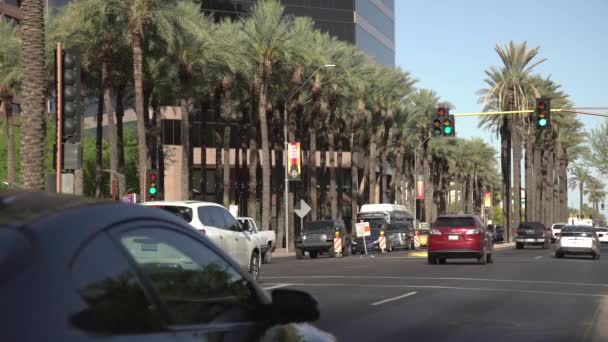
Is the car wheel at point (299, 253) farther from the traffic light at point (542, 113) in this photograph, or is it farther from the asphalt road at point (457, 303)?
the asphalt road at point (457, 303)

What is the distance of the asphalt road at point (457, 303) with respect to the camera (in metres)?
13.7

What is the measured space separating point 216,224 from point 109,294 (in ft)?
61.7

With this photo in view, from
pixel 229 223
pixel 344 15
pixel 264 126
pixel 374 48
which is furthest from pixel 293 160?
pixel 374 48

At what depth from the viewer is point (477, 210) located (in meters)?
169

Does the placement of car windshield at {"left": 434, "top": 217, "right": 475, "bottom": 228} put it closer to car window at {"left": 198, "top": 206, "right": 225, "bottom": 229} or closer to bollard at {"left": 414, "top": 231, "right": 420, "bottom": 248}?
car window at {"left": 198, "top": 206, "right": 225, "bottom": 229}

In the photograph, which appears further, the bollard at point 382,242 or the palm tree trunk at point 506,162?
the palm tree trunk at point 506,162

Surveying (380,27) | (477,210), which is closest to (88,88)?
(380,27)

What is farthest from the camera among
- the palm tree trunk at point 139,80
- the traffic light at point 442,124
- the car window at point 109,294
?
the palm tree trunk at point 139,80

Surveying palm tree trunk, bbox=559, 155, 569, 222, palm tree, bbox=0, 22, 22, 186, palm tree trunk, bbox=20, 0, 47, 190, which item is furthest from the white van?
palm tree trunk, bbox=559, 155, 569, 222

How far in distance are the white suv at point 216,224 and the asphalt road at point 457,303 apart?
109 centimetres

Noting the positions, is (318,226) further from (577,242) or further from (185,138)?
(577,242)

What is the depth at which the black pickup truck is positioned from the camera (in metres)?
49.0

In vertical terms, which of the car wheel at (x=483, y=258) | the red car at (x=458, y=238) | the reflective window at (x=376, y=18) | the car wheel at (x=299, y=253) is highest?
the reflective window at (x=376, y=18)

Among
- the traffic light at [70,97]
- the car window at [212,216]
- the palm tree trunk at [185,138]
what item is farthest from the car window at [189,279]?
the palm tree trunk at [185,138]
